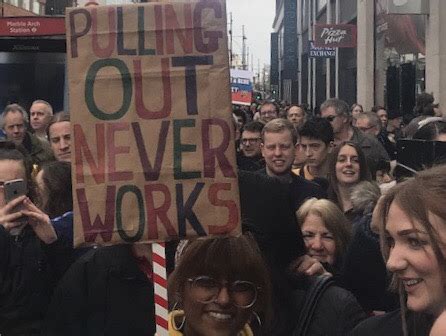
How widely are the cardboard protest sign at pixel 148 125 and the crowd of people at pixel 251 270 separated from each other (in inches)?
7.7

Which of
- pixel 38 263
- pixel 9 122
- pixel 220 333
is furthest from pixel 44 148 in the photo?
pixel 220 333

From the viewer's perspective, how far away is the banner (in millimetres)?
22516

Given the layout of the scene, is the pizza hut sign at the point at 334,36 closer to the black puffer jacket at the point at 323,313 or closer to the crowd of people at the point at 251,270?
the crowd of people at the point at 251,270

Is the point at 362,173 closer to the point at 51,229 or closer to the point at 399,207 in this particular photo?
the point at 51,229

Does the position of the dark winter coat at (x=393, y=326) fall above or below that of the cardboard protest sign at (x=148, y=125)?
below

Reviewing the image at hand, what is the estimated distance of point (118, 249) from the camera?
348 cm

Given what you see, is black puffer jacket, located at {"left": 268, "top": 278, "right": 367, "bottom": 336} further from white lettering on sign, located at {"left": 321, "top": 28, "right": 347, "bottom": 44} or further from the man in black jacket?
white lettering on sign, located at {"left": 321, "top": 28, "right": 347, "bottom": 44}

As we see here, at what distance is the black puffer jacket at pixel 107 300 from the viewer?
343 cm

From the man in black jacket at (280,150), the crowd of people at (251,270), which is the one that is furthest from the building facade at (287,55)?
the crowd of people at (251,270)

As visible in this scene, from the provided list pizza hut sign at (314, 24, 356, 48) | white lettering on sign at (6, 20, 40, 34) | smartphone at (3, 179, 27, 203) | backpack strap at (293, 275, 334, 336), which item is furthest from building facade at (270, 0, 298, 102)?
backpack strap at (293, 275, 334, 336)

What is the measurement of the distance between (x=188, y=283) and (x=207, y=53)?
897 mm

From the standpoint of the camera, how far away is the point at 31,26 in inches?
607

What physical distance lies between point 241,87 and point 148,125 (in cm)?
2092

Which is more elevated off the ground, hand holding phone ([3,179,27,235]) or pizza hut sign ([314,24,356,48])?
pizza hut sign ([314,24,356,48])
